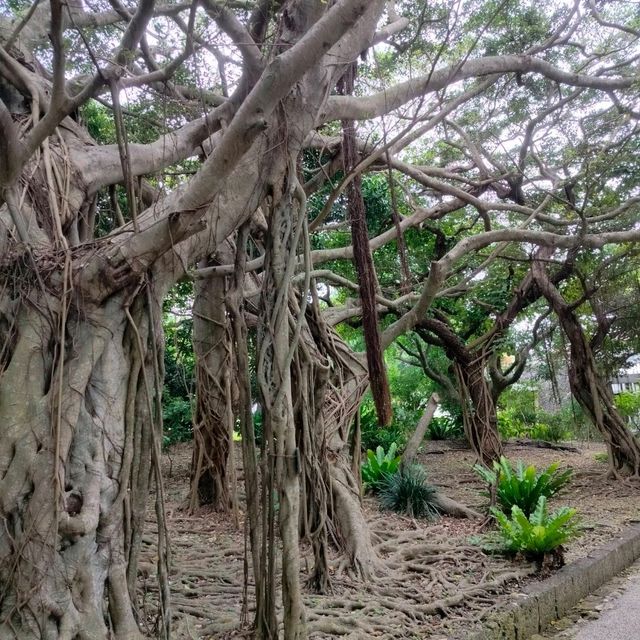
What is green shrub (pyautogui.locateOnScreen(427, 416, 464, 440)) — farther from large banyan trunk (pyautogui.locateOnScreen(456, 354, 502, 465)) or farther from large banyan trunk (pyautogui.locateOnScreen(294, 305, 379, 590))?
large banyan trunk (pyautogui.locateOnScreen(294, 305, 379, 590))

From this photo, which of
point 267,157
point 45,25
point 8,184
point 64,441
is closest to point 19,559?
point 64,441

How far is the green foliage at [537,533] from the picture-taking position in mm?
4969

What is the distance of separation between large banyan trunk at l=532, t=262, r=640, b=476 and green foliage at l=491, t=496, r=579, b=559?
13.6 ft

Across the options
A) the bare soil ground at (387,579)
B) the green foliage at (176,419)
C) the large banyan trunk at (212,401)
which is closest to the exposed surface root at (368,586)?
the bare soil ground at (387,579)

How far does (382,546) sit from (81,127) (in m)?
4.13

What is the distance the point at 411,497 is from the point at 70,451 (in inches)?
182

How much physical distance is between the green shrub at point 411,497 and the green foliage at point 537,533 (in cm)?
169

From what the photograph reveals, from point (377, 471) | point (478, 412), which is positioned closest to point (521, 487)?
point (377, 471)

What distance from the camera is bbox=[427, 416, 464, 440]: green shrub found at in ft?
46.8

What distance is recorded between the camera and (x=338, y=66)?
147 inches

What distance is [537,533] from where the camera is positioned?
16.4 feet

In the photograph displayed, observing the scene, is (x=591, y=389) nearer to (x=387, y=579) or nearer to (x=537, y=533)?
(x=537, y=533)

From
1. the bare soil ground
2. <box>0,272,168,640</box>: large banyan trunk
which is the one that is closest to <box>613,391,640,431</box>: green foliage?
the bare soil ground

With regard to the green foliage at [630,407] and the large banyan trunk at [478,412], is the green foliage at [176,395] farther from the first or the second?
the green foliage at [630,407]
